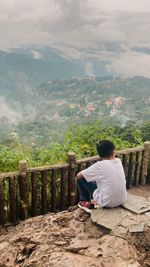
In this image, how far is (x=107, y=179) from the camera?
493cm

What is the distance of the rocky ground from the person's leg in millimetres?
395

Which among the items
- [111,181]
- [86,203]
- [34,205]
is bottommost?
[34,205]

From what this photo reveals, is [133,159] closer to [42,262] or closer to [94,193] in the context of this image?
[94,193]

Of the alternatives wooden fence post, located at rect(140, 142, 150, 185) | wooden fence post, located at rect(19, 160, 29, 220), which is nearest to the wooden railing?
wooden fence post, located at rect(19, 160, 29, 220)

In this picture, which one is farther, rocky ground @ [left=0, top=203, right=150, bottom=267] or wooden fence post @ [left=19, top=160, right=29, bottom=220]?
wooden fence post @ [left=19, top=160, right=29, bottom=220]

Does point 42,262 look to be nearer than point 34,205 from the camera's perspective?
Yes

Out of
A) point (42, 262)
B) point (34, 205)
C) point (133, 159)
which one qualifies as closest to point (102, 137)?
point (133, 159)

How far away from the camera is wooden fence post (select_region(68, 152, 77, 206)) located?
21.6ft

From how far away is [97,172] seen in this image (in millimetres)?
4996

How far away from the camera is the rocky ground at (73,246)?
3.83m

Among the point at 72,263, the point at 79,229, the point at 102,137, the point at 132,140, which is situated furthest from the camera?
the point at 132,140

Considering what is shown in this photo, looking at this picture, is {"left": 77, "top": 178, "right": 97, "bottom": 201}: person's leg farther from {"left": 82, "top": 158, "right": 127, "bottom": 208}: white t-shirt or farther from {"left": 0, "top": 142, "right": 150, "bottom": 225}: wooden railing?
{"left": 0, "top": 142, "right": 150, "bottom": 225}: wooden railing

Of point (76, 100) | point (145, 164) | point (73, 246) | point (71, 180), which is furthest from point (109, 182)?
point (76, 100)

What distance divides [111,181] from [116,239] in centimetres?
95
